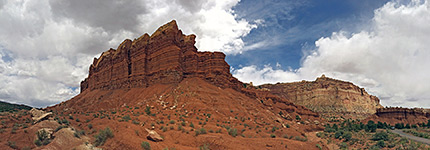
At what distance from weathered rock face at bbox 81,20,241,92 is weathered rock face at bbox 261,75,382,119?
65.0 meters

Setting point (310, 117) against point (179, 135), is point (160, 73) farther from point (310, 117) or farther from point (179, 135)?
point (310, 117)

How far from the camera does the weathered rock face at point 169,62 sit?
42531 mm

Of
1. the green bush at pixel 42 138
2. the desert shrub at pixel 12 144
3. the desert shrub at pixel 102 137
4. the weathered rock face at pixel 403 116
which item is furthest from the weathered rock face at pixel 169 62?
the weathered rock face at pixel 403 116

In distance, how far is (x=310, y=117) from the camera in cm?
5709

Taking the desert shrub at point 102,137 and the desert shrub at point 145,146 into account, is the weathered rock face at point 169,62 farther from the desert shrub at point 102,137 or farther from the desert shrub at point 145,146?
the desert shrub at point 145,146

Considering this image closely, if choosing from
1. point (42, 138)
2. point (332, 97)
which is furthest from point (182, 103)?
point (332, 97)

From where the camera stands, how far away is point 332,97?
102750 millimetres

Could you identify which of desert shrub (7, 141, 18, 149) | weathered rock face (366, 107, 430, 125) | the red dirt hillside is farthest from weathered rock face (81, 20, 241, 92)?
weathered rock face (366, 107, 430, 125)

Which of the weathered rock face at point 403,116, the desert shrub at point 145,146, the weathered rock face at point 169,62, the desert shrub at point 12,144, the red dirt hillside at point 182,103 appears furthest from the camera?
the weathered rock face at point 403,116

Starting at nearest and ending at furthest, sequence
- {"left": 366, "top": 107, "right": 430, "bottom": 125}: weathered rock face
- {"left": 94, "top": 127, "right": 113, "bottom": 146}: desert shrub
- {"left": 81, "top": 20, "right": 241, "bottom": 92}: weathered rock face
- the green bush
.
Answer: the green bush → {"left": 94, "top": 127, "right": 113, "bottom": 146}: desert shrub → {"left": 81, "top": 20, "right": 241, "bottom": 92}: weathered rock face → {"left": 366, "top": 107, "right": 430, "bottom": 125}: weathered rock face

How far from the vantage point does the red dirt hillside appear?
21312 millimetres

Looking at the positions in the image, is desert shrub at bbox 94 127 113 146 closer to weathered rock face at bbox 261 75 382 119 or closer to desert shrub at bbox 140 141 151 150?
desert shrub at bbox 140 141 151 150

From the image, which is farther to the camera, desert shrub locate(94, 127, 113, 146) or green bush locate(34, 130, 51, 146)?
desert shrub locate(94, 127, 113, 146)

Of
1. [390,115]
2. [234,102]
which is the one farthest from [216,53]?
[390,115]
